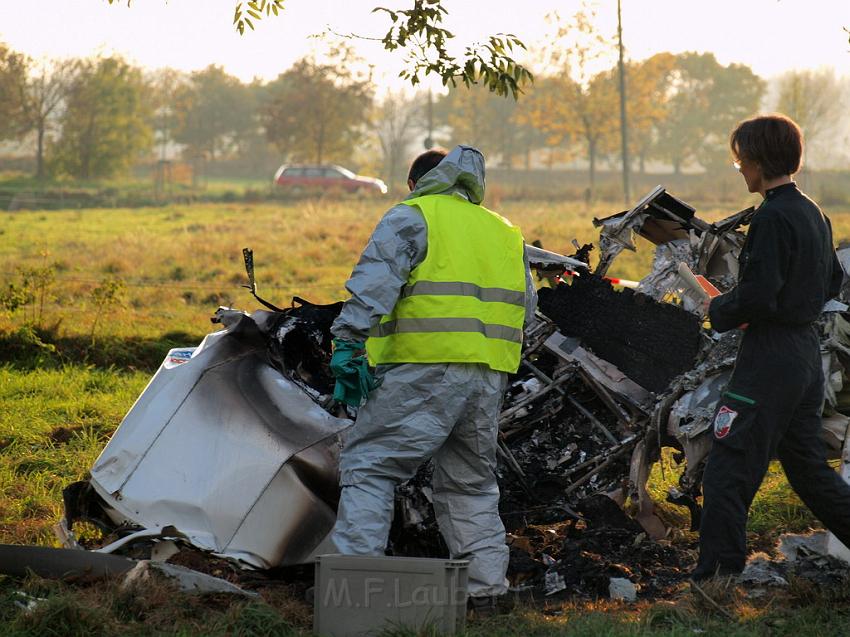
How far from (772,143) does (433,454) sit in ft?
6.04

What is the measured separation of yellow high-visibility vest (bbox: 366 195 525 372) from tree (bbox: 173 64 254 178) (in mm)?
62406

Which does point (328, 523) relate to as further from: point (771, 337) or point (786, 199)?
point (786, 199)

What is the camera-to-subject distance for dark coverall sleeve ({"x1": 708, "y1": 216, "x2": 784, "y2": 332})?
12.5ft

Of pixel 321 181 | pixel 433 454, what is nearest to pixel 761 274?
pixel 433 454

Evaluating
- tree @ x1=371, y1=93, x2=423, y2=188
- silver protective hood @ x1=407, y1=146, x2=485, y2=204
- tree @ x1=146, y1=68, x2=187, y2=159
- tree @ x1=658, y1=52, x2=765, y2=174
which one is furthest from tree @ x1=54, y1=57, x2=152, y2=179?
silver protective hood @ x1=407, y1=146, x2=485, y2=204

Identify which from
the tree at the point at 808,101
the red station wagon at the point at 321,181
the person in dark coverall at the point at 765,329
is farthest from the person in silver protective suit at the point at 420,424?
the red station wagon at the point at 321,181

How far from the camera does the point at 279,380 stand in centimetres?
470

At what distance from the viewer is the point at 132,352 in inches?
366

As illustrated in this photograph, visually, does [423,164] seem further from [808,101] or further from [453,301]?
[808,101]

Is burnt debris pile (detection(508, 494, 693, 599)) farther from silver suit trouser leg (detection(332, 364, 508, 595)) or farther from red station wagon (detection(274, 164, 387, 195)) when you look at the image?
red station wagon (detection(274, 164, 387, 195))

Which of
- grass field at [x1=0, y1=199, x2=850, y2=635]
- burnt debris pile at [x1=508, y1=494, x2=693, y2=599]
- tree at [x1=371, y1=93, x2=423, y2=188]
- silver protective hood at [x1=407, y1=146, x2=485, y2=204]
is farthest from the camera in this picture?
tree at [x1=371, y1=93, x2=423, y2=188]

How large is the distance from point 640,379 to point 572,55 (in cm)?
3542

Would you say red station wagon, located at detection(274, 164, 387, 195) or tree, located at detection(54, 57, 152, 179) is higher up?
tree, located at detection(54, 57, 152, 179)

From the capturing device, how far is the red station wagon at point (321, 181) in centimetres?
3900
